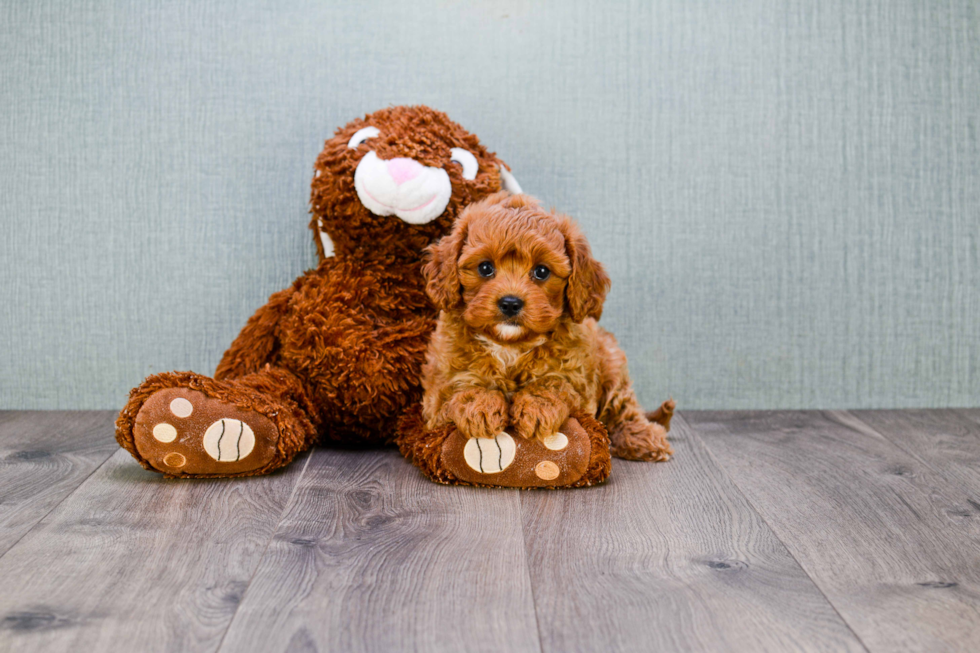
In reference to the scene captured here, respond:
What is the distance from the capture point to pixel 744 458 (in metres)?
1.75

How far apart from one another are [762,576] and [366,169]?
3.61 feet

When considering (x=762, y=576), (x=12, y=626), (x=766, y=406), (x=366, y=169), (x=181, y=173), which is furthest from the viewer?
(x=766, y=406)

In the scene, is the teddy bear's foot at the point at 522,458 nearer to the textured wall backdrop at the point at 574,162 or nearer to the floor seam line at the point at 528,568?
the floor seam line at the point at 528,568

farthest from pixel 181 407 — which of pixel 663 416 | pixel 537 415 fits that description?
pixel 663 416

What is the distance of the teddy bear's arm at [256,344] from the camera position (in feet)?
5.97

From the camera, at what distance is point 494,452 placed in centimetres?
147

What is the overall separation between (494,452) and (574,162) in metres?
0.94

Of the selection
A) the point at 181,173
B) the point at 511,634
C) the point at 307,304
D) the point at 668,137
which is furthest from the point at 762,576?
the point at 181,173

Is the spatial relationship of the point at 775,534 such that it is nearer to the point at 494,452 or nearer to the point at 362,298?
the point at 494,452

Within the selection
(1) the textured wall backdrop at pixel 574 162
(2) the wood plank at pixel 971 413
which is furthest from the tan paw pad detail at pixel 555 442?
(2) the wood plank at pixel 971 413

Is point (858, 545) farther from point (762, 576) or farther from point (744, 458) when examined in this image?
point (744, 458)

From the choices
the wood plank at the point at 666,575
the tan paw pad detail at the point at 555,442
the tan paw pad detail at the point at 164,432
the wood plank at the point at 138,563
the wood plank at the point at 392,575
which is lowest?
the wood plank at the point at 666,575

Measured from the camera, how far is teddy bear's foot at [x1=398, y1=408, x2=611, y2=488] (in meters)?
1.47

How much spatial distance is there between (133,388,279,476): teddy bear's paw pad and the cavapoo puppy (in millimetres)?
355
